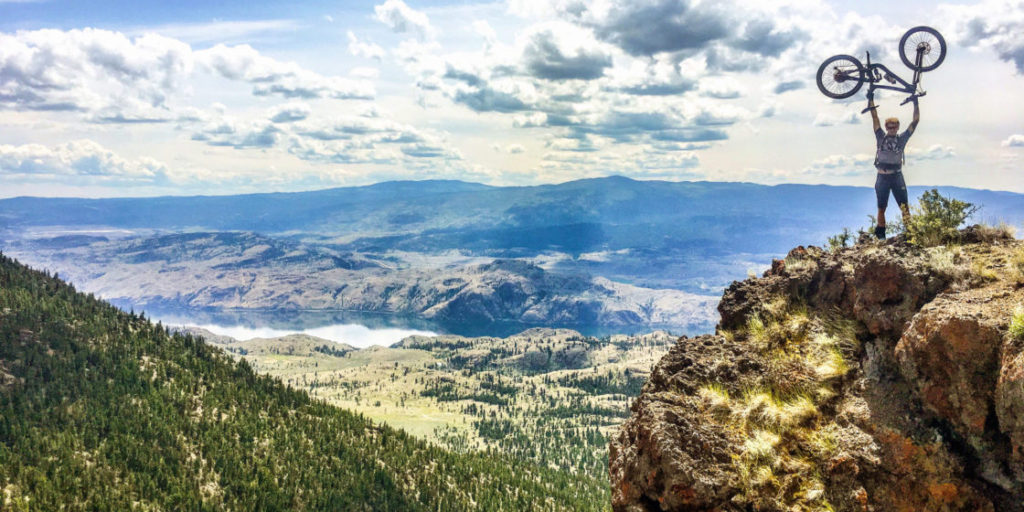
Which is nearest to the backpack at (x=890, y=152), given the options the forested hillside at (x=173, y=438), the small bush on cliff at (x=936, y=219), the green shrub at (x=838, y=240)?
the green shrub at (x=838, y=240)

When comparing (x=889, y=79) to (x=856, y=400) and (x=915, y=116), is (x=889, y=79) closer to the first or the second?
(x=915, y=116)

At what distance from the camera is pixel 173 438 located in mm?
92438

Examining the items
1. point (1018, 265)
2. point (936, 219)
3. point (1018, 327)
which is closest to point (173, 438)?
point (936, 219)

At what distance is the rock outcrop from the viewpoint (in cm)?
1199

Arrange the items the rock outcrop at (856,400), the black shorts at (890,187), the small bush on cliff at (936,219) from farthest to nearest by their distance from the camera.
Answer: the black shorts at (890,187) < the small bush on cliff at (936,219) < the rock outcrop at (856,400)

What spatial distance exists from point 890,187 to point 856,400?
12.1 meters

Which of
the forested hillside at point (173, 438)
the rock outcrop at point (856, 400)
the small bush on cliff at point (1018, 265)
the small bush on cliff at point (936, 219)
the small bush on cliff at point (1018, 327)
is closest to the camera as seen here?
the small bush on cliff at point (1018, 327)

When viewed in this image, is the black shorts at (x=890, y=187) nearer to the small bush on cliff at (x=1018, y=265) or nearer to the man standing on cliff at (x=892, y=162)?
the man standing on cliff at (x=892, y=162)

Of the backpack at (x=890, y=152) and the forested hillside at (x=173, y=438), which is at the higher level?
the backpack at (x=890, y=152)

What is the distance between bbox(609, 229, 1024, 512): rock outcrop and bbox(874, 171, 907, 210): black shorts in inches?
181

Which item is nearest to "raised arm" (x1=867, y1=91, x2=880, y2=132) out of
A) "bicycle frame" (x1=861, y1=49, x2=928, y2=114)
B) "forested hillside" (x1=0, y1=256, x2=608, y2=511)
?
"bicycle frame" (x1=861, y1=49, x2=928, y2=114)

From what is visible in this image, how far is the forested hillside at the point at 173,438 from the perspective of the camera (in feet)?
262

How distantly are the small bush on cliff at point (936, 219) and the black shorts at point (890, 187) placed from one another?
439 centimetres

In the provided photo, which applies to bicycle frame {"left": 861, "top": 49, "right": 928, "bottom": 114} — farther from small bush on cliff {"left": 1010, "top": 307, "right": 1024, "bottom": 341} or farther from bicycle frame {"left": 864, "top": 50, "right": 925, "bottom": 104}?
small bush on cliff {"left": 1010, "top": 307, "right": 1024, "bottom": 341}
